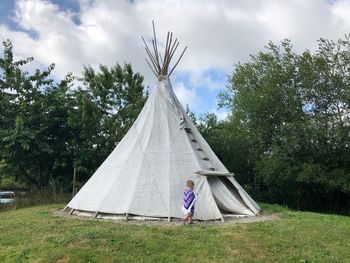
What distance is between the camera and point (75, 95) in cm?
2177

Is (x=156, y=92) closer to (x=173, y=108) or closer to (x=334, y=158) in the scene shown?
(x=173, y=108)

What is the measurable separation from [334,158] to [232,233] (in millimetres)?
11289

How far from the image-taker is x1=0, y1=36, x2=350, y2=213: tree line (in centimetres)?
1869

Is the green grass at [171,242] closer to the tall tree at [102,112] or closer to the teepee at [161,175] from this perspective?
the teepee at [161,175]

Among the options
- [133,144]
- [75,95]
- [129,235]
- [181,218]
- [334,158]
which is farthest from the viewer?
[75,95]

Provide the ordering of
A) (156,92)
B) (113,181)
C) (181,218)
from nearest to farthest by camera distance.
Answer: (181,218), (113,181), (156,92)

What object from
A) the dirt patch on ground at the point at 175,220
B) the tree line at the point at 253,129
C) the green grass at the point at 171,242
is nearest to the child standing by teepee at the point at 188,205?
the dirt patch on ground at the point at 175,220

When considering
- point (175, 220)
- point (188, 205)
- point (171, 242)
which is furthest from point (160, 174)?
point (171, 242)

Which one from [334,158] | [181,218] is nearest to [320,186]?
[334,158]

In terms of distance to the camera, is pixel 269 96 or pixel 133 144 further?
pixel 269 96

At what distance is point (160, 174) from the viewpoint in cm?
1209

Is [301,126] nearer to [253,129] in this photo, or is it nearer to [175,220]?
[253,129]

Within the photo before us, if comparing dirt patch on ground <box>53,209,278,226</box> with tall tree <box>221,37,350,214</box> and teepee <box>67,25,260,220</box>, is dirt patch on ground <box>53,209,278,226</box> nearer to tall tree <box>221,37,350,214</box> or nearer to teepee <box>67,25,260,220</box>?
teepee <box>67,25,260,220</box>

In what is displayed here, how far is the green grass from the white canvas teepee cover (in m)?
→ 1.18
